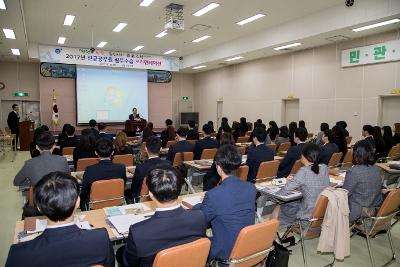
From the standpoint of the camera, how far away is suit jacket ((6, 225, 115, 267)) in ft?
4.46

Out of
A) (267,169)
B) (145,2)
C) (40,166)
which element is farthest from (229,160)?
(145,2)

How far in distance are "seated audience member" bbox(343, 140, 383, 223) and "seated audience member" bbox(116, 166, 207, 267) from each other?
2.00m

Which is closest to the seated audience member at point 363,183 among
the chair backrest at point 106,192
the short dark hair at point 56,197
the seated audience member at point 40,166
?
the chair backrest at point 106,192

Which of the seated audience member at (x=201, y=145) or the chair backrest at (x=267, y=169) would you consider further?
the seated audience member at (x=201, y=145)

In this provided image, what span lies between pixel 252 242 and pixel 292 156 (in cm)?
290

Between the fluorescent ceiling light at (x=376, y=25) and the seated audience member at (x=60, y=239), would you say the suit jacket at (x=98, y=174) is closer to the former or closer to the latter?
the seated audience member at (x=60, y=239)

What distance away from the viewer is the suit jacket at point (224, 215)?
214 centimetres

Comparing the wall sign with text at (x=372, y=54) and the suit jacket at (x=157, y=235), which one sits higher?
the wall sign with text at (x=372, y=54)

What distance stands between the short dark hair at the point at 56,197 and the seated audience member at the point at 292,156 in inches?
145

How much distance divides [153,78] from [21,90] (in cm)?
592

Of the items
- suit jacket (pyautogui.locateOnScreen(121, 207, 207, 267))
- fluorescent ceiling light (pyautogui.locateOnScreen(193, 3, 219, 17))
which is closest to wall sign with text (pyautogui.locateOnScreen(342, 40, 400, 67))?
fluorescent ceiling light (pyautogui.locateOnScreen(193, 3, 219, 17))

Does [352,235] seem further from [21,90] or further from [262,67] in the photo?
[21,90]

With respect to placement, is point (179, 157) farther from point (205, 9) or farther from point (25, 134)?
point (25, 134)

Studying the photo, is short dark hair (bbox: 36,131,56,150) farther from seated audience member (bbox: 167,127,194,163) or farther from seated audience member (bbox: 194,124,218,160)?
seated audience member (bbox: 194,124,218,160)
